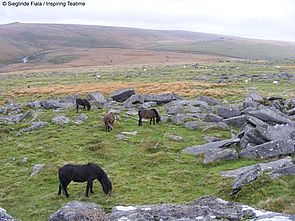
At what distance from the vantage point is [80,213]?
39.1 feet

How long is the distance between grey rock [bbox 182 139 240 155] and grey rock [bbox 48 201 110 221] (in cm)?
1098

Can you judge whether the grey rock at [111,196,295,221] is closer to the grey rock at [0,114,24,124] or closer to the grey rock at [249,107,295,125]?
the grey rock at [249,107,295,125]

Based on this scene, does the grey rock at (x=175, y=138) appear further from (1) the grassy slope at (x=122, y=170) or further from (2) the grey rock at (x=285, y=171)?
(2) the grey rock at (x=285, y=171)

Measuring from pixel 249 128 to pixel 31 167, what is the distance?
501 inches

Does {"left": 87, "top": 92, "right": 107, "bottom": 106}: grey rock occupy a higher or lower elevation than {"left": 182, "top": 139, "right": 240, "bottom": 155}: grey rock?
lower

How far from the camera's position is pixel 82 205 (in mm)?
13305

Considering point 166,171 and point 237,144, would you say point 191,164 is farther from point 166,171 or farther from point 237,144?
point 237,144

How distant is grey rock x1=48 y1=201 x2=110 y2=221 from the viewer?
37.2 ft

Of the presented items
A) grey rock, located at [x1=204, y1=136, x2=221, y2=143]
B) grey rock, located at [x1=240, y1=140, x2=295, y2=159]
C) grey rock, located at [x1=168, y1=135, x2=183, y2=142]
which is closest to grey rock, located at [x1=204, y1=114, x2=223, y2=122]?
grey rock, located at [x1=204, y1=136, x2=221, y2=143]

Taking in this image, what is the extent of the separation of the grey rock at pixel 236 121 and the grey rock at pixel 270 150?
808 centimetres

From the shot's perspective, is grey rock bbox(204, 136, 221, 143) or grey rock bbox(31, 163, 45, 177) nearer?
grey rock bbox(31, 163, 45, 177)

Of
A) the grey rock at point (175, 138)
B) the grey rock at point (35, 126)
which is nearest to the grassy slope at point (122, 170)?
the grey rock at point (175, 138)

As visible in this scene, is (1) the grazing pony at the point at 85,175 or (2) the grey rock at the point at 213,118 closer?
(1) the grazing pony at the point at 85,175

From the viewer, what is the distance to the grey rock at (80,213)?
1134 centimetres
